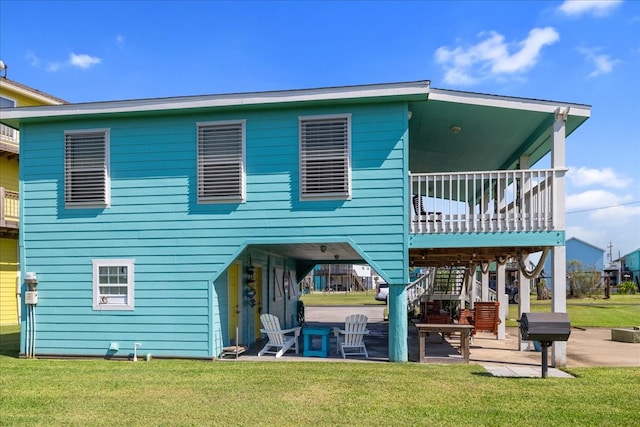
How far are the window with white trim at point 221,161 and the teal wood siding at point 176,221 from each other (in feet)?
0.49

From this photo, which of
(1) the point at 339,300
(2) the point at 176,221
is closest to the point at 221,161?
(2) the point at 176,221

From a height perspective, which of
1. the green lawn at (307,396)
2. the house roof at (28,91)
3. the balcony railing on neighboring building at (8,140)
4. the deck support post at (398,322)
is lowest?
the green lawn at (307,396)

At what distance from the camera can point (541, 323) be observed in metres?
7.66

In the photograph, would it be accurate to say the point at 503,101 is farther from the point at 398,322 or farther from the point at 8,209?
the point at 8,209

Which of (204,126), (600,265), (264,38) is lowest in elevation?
(600,265)

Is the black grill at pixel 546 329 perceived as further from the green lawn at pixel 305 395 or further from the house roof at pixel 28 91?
the house roof at pixel 28 91

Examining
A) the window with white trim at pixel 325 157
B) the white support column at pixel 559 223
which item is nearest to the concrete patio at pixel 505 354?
the white support column at pixel 559 223

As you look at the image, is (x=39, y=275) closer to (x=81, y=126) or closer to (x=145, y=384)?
(x=81, y=126)

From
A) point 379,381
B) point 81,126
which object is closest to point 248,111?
point 81,126

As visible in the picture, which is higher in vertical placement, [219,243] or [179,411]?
[219,243]

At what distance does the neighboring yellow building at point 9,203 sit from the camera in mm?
17675

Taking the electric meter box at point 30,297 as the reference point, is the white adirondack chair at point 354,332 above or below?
below

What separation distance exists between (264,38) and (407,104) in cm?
438

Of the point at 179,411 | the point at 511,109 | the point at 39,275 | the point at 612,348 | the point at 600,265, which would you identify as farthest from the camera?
the point at 600,265
